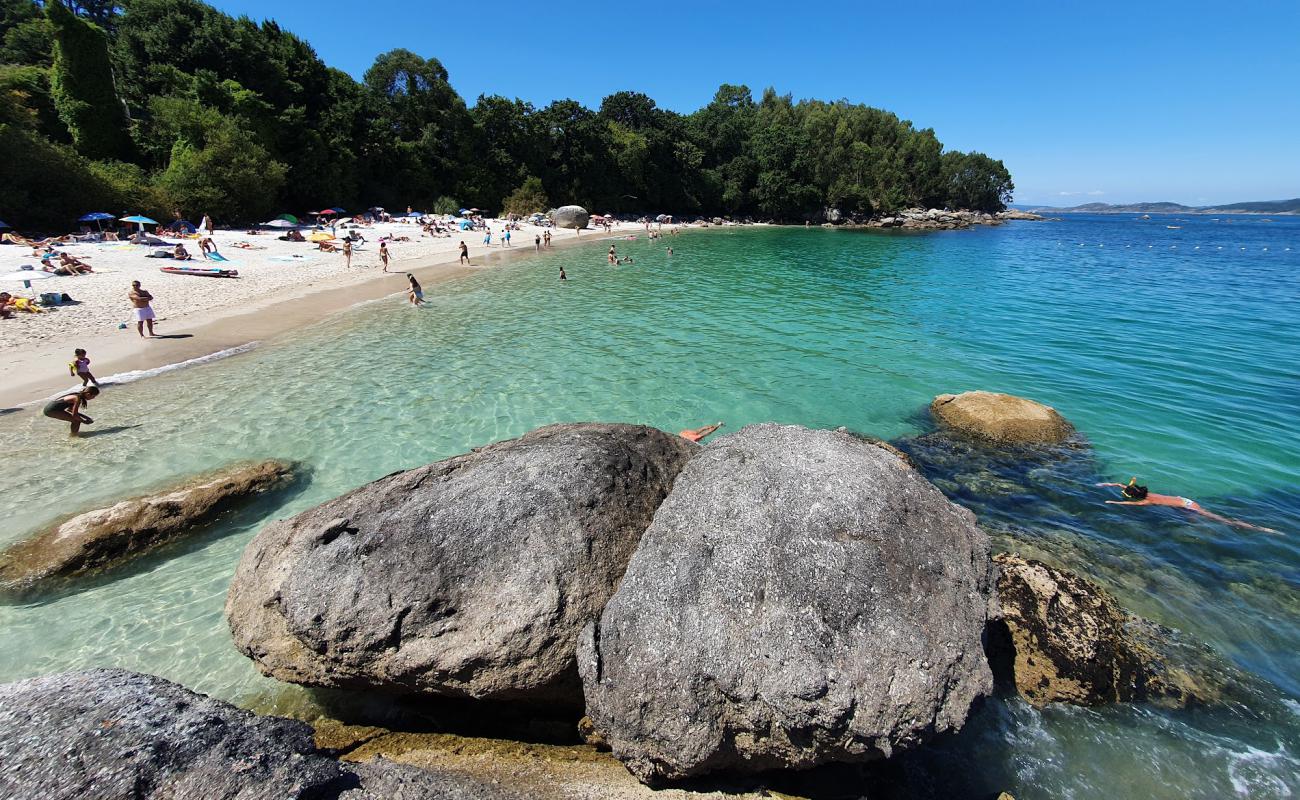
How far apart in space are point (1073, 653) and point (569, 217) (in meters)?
67.7

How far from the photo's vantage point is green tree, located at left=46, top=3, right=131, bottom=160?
118 ft

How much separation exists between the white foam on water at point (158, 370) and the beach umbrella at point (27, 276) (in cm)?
1190

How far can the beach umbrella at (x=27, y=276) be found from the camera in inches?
842

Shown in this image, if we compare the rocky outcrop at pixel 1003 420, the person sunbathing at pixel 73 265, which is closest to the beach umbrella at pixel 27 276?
the person sunbathing at pixel 73 265

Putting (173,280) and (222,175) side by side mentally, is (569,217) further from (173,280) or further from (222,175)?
(173,280)

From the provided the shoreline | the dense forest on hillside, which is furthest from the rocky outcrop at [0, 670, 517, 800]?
the dense forest on hillside

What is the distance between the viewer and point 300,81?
52406 millimetres

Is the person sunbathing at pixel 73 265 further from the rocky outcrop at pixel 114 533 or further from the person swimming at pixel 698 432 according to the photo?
the person swimming at pixel 698 432

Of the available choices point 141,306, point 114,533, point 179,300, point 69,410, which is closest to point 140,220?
point 179,300

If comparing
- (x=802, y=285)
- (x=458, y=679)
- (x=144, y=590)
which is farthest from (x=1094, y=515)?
(x=802, y=285)

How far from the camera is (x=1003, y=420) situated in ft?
39.4

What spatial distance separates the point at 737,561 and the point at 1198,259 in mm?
78020

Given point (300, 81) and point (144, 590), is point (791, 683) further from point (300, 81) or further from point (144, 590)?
point (300, 81)

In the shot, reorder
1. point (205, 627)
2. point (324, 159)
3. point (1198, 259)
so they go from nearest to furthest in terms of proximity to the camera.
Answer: point (205, 627) → point (324, 159) → point (1198, 259)
